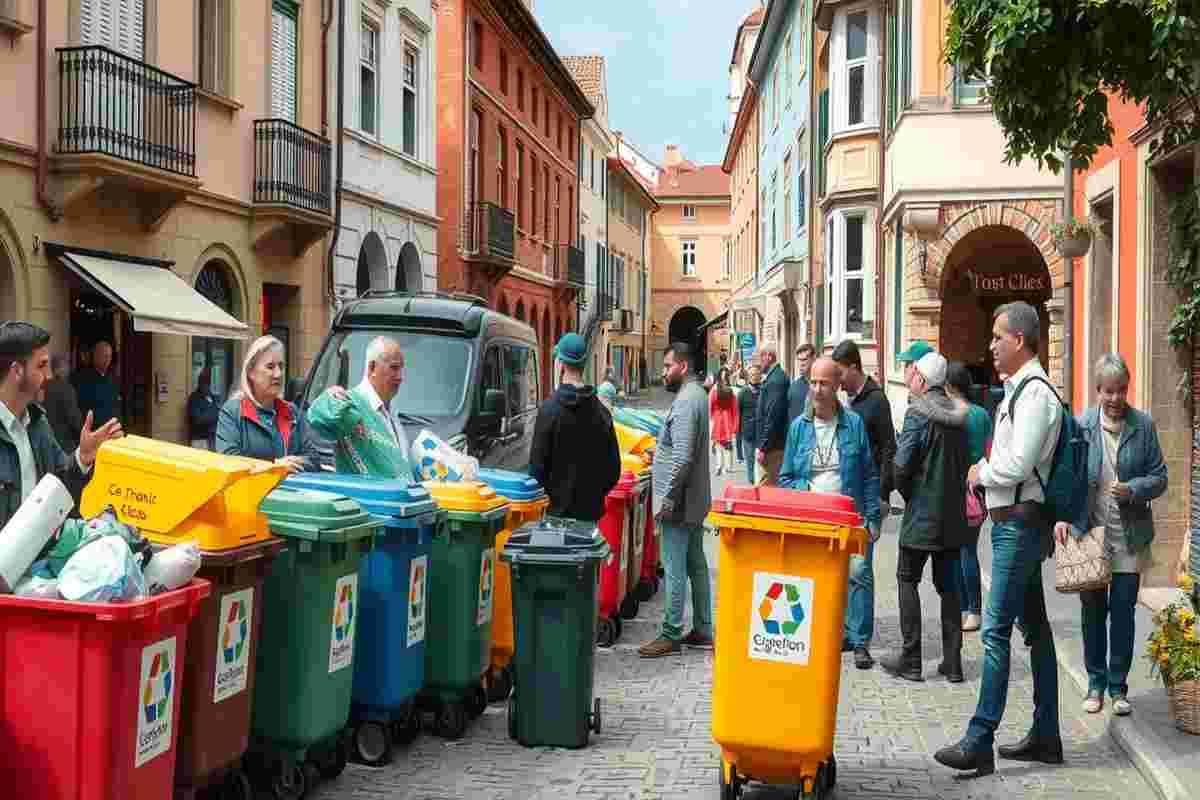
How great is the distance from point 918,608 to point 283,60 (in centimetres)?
1605

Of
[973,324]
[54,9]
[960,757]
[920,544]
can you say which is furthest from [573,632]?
[973,324]

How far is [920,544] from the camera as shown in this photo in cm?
840

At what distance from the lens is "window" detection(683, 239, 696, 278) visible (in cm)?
9019

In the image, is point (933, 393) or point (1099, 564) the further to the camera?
point (933, 393)

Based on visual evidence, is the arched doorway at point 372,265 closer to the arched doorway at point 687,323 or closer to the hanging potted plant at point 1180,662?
the hanging potted plant at point 1180,662

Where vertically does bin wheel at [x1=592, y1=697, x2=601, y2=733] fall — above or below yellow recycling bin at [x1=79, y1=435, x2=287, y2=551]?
below

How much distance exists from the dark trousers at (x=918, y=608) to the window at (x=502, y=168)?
95.3ft

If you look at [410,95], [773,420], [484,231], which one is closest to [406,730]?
[773,420]

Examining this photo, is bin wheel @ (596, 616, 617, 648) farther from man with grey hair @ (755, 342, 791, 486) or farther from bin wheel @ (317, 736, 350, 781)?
bin wheel @ (317, 736, 350, 781)

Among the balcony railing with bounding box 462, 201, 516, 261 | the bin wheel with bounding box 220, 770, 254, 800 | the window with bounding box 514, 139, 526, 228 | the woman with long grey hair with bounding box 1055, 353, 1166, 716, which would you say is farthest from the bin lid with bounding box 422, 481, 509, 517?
the window with bounding box 514, 139, 526, 228

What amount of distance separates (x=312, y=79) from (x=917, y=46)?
969cm

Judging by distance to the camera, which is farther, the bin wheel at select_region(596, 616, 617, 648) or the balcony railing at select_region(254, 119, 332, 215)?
the balcony railing at select_region(254, 119, 332, 215)

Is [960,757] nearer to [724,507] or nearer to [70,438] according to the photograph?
[724,507]

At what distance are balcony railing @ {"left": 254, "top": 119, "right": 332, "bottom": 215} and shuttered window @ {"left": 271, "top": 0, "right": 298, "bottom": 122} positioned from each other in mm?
740
